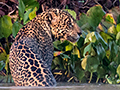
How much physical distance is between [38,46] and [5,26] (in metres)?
0.51

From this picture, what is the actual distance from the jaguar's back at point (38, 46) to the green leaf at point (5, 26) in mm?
327

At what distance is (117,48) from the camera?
1539 millimetres

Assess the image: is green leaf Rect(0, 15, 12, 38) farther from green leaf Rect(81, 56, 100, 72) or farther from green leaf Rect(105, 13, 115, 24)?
green leaf Rect(105, 13, 115, 24)

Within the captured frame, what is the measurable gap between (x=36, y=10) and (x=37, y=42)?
1.54 feet

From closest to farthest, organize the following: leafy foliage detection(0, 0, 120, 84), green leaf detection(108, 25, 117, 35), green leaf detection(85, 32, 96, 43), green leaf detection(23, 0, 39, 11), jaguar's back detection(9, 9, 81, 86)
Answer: jaguar's back detection(9, 9, 81, 86) → green leaf detection(85, 32, 96, 43) → leafy foliage detection(0, 0, 120, 84) → green leaf detection(108, 25, 117, 35) → green leaf detection(23, 0, 39, 11)

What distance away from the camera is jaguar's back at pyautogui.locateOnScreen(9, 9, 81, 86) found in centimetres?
110

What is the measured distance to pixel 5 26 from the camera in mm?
1751

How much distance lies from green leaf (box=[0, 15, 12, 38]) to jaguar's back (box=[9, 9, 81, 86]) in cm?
33

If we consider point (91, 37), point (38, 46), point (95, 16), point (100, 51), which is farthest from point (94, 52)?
point (38, 46)

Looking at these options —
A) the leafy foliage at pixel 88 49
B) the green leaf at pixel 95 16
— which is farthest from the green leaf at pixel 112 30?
the green leaf at pixel 95 16

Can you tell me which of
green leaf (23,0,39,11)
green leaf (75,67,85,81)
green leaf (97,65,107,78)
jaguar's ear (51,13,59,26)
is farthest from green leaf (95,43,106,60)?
green leaf (23,0,39,11)

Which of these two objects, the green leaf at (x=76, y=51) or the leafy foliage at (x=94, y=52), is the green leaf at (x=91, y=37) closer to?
the leafy foliage at (x=94, y=52)

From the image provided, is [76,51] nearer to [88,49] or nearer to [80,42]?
[80,42]

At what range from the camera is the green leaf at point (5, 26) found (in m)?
1.70
